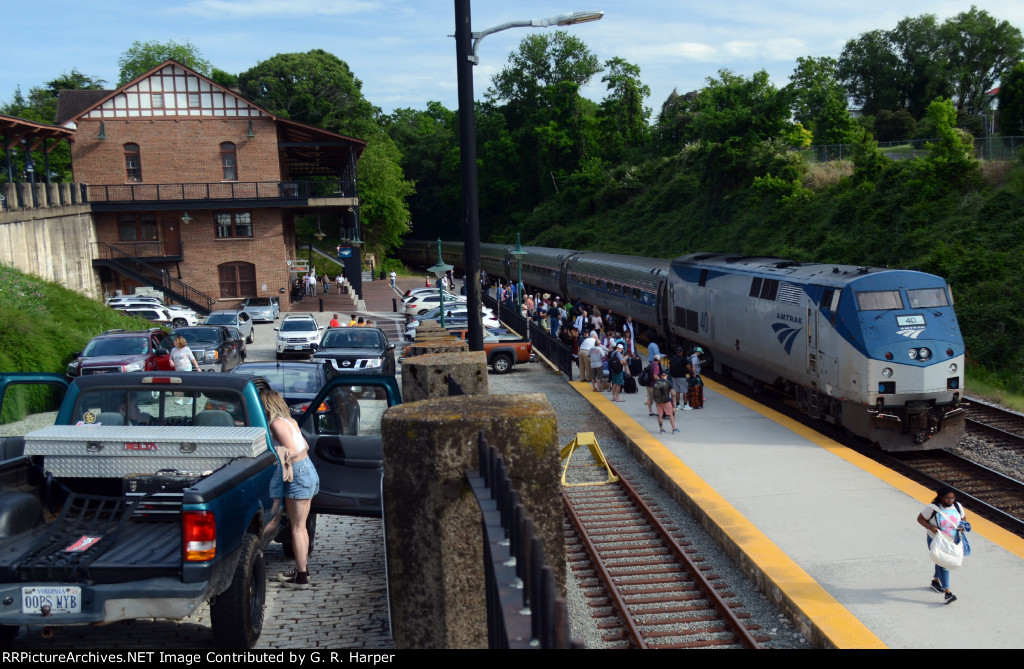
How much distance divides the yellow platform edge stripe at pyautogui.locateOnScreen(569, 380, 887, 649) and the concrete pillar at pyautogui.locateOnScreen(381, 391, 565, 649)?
4.76m

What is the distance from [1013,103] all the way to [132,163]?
44.2 m

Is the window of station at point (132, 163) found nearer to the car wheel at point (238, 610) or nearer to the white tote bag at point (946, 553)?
the car wheel at point (238, 610)

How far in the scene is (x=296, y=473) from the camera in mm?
8016

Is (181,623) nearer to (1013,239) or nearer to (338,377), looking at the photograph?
(338,377)

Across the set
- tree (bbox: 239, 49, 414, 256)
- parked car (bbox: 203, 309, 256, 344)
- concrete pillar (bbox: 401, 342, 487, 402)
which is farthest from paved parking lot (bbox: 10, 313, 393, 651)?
tree (bbox: 239, 49, 414, 256)

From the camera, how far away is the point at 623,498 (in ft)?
47.1

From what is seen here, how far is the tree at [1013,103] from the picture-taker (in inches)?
1681

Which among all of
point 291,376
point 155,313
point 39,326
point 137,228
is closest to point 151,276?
point 137,228

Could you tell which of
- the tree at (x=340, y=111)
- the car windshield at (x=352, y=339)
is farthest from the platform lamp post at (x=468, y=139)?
the tree at (x=340, y=111)

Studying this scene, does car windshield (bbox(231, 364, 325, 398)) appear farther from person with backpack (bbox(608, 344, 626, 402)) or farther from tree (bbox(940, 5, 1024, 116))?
tree (bbox(940, 5, 1024, 116))

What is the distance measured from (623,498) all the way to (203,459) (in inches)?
332

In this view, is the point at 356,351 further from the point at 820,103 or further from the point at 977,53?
the point at 977,53

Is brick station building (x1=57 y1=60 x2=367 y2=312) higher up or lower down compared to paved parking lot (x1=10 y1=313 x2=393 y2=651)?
higher up

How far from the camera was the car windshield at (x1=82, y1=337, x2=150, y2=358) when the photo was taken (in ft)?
71.3
